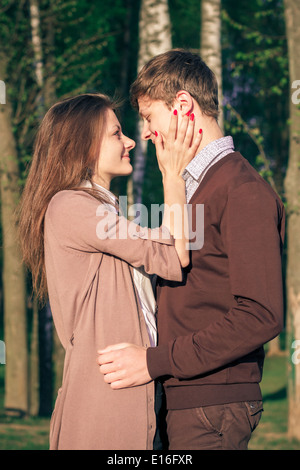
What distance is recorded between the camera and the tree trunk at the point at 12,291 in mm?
10758

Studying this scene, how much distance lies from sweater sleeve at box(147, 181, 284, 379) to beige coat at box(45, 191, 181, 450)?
0.30m

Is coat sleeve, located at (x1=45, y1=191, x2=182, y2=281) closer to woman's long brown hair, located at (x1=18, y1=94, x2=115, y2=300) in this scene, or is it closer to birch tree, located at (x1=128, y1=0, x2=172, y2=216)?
woman's long brown hair, located at (x1=18, y1=94, x2=115, y2=300)

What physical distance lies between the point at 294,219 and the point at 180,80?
5724 millimetres

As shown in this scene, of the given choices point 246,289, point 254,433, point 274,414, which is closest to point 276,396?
point 274,414

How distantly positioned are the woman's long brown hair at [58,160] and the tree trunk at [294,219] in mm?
5498

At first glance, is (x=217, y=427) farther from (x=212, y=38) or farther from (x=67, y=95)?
(x=67, y=95)

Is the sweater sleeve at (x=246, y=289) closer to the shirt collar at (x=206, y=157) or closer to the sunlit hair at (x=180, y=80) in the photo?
the shirt collar at (x=206, y=157)

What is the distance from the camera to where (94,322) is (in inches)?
109

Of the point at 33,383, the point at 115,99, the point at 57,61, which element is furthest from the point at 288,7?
the point at 33,383

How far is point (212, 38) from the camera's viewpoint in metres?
8.78

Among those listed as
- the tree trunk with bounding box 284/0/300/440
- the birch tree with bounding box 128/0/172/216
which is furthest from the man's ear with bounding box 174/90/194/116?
the birch tree with bounding box 128/0/172/216

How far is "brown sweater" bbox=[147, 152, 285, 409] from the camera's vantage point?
2469mm

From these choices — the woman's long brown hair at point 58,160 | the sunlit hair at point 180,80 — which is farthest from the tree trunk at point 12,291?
the sunlit hair at point 180,80
